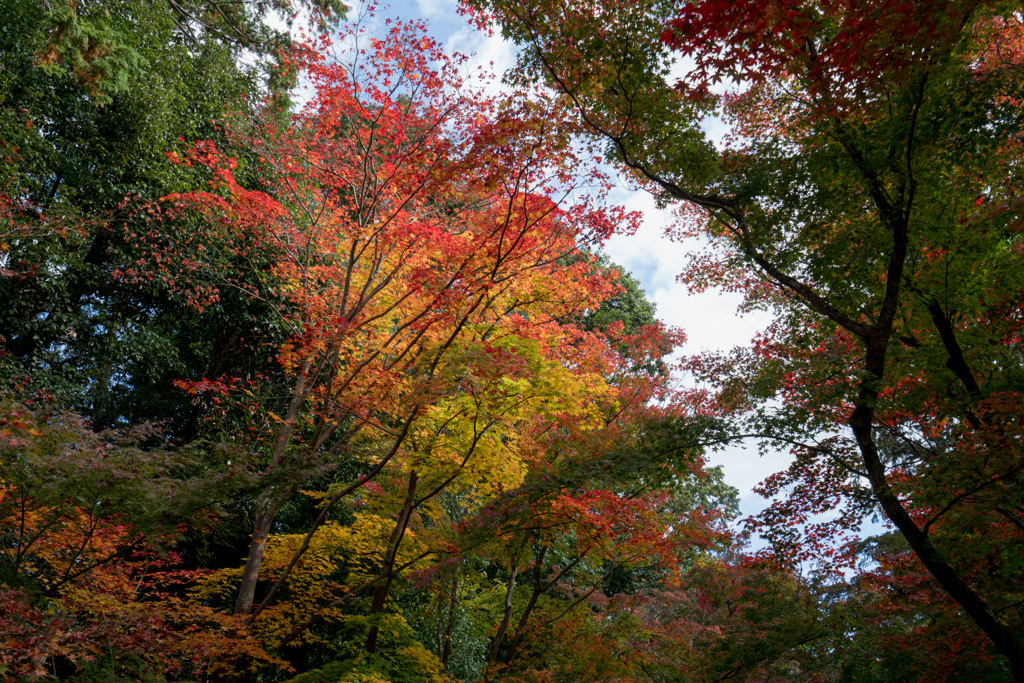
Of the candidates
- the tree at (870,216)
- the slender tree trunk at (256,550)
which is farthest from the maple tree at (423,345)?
the tree at (870,216)

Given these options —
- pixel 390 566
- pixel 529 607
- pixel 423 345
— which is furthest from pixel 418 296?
pixel 529 607

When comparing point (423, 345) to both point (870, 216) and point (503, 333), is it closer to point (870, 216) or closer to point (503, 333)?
point (503, 333)

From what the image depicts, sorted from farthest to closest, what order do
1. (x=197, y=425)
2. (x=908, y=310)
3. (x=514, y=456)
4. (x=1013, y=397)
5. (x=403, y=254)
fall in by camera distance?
(x=197, y=425) → (x=403, y=254) → (x=514, y=456) → (x=908, y=310) → (x=1013, y=397)

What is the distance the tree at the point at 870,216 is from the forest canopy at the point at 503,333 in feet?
0.13

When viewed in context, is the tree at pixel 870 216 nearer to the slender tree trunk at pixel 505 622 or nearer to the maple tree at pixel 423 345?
the maple tree at pixel 423 345

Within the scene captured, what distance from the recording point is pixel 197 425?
1177 cm

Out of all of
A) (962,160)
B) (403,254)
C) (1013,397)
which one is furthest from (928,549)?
(403,254)

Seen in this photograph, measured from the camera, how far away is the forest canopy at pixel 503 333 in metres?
5.23

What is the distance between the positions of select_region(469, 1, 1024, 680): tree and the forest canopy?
0.04 metres

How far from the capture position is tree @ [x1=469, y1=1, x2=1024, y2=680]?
16.0ft

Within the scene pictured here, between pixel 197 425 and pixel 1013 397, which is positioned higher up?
pixel 197 425

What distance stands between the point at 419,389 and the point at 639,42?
413cm

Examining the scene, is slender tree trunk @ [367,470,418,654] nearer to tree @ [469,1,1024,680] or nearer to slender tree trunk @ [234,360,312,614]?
slender tree trunk @ [234,360,312,614]

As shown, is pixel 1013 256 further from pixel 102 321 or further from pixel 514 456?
pixel 102 321
